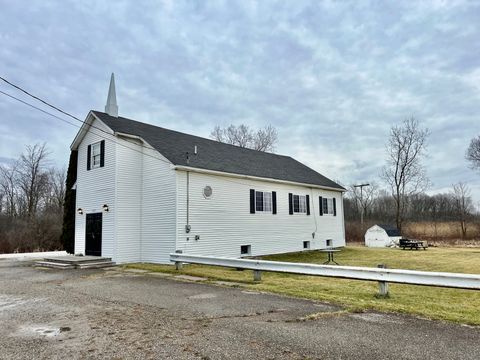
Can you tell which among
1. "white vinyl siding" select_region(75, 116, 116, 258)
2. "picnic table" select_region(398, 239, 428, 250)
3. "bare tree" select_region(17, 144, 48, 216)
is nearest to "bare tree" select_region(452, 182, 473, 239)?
"picnic table" select_region(398, 239, 428, 250)

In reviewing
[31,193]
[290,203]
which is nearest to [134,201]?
[290,203]

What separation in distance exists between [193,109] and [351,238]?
20632 millimetres

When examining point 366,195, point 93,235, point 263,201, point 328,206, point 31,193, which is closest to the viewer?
point 93,235

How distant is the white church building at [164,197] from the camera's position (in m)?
14.8

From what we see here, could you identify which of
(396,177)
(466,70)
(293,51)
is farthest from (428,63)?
(396,177)

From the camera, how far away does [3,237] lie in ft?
82.5

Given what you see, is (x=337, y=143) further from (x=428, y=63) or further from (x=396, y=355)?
(x=396, y=355)

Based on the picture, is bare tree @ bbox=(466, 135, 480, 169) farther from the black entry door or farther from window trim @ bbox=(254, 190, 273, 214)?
the black entry door

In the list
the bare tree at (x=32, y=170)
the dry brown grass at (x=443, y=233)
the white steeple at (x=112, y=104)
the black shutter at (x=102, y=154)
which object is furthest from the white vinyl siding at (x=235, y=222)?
the bare tree at (x=32, y=170)

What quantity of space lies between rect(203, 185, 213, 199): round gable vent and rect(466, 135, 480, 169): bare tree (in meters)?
38.0

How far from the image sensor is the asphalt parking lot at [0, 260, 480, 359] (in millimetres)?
4234

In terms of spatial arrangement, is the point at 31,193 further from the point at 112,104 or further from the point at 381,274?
the point at 381,274

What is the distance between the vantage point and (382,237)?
93.6 feet

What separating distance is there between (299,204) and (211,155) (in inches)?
257
